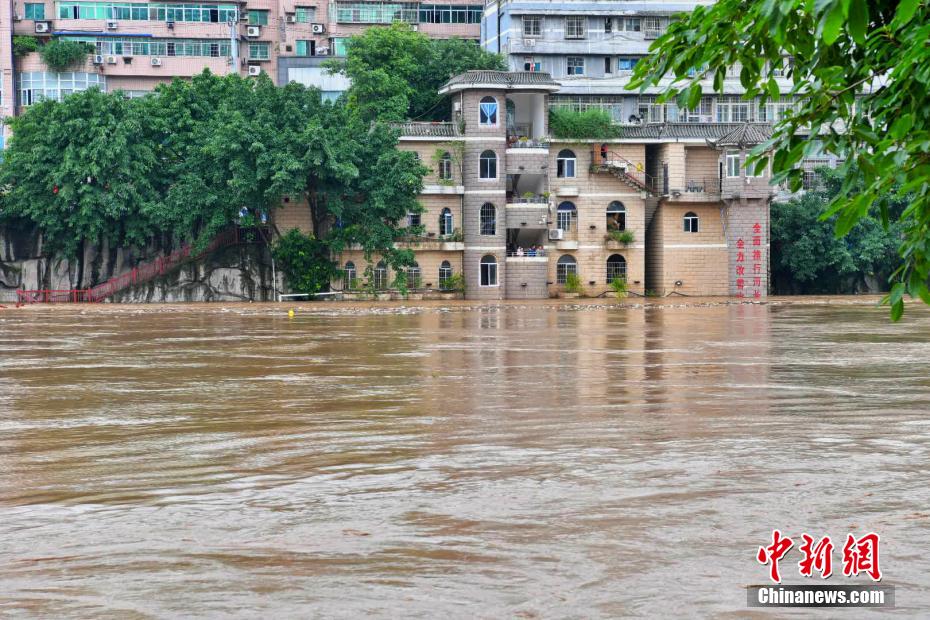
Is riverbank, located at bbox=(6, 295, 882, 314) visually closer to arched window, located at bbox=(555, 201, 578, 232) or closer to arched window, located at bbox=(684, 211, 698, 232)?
arched window, located at bbox=(684, 211, 698, 232)

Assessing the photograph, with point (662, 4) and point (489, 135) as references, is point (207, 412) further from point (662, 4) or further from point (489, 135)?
point (662, 4)

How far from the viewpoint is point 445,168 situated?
5762 centimetres

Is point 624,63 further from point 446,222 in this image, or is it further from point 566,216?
point 446,222

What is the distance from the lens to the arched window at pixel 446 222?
57625mm

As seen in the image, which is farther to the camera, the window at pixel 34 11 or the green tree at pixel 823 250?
the window at pixel 34 11

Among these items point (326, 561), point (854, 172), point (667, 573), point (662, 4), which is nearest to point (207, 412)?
point (326, 561)

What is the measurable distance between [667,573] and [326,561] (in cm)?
226

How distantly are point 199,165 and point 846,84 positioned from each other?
48.0 metres

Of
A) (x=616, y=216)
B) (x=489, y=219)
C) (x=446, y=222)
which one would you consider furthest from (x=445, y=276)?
(x=616, y=216)

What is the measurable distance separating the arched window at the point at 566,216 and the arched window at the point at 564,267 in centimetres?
133

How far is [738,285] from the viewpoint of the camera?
5872 centimetres

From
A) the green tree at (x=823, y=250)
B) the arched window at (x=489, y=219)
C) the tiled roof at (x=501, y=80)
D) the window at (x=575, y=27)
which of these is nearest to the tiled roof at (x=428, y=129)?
the tiled roof at (x=501, y=80)

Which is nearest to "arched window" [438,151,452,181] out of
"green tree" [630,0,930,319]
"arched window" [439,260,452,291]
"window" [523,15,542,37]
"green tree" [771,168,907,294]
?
"arched window" [439,260,452,291]

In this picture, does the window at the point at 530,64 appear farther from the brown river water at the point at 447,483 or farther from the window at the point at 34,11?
the brown river water at the point at 447,483
